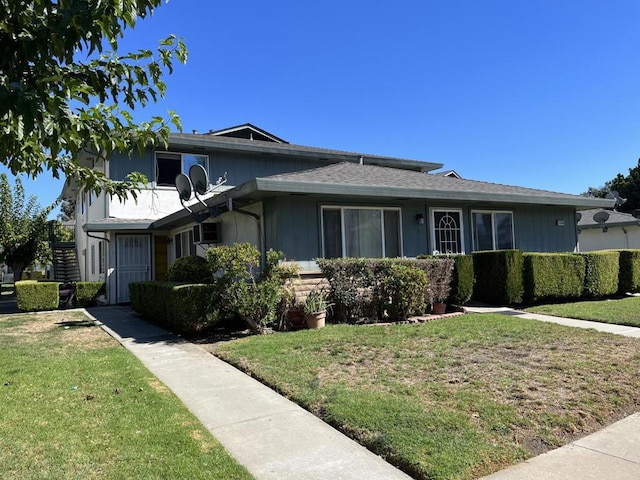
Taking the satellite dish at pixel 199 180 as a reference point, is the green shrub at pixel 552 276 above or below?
below

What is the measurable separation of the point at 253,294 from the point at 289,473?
209 inches

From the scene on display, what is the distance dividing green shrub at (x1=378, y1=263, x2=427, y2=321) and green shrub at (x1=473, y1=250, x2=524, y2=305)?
2.70m

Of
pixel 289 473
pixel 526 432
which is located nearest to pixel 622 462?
pixel 526 432

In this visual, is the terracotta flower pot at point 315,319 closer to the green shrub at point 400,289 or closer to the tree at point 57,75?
the green shrub at point 400,289

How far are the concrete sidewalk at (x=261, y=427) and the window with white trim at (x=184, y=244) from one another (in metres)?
8.38

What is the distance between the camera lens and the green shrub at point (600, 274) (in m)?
12.4

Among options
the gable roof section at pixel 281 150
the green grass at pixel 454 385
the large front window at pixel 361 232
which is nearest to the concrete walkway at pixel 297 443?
the green grass at pixel 454 385

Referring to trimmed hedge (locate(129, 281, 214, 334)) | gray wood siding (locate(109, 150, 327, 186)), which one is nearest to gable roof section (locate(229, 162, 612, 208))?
trimmed hedge (locate(129, 281, 214, 334))

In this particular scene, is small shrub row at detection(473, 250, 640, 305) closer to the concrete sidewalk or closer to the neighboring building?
the concrete sidewalk

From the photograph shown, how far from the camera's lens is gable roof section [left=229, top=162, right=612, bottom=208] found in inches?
375

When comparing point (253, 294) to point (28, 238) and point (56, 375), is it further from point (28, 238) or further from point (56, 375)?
point (28, 238)

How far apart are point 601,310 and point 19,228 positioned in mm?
24749

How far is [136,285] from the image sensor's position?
12906mm

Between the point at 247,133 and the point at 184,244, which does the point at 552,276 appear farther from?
the point at 247,133
